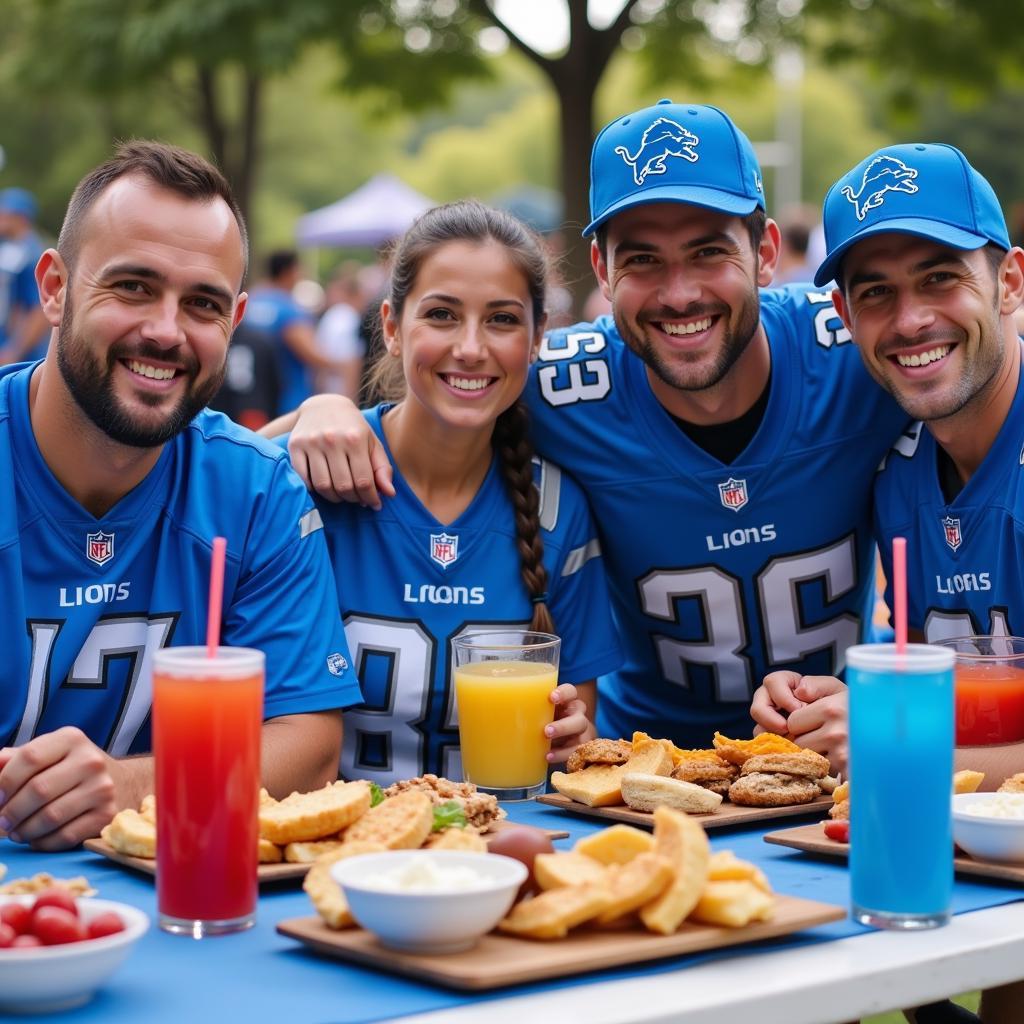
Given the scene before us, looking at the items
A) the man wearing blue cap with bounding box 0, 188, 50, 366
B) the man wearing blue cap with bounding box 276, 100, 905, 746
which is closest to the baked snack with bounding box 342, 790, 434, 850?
the man wearing blue cap with bounding box 276, 100, 905, 746

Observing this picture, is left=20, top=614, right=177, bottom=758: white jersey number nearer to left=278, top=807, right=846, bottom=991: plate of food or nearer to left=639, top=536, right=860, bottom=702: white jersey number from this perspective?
left=278, top=807, right=846, bottom=991: plate of food

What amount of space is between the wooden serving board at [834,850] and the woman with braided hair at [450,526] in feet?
3.35

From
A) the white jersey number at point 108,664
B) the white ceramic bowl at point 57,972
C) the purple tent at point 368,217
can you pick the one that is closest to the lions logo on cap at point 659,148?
the white jersey number at point 108,664

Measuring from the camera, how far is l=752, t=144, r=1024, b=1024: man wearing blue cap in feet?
9.96

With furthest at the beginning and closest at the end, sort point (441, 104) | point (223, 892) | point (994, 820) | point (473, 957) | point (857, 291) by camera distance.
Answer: point (441, 104) < point (857, 291) < point (994, 820) < point (223, 892) < point (473, 957)

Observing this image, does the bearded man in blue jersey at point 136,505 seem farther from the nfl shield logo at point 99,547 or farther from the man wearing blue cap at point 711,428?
the man wearing blue cap at point 711,428

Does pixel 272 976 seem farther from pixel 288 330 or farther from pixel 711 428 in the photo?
pixel 288 330

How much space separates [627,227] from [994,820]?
174 centimetres

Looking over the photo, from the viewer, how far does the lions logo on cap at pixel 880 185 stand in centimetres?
307

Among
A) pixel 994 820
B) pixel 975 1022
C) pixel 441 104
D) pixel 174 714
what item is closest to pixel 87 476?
pixel 174 714

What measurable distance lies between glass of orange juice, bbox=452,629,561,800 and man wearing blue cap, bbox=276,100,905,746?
2.40ft

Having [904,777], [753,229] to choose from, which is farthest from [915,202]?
[904,777]

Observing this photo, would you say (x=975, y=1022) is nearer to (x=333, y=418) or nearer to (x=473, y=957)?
(x=473, y=957)

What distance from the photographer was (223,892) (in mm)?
1825
